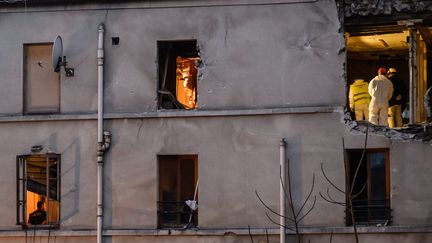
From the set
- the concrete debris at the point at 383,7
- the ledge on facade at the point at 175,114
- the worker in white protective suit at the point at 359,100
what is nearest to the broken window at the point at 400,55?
the concrete debris at the point at 383,7

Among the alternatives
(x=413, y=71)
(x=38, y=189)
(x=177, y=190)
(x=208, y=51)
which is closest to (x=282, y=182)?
(x=177, y=190)

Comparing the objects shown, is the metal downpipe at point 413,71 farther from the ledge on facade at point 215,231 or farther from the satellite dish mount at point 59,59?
the satellite dish mount at point 59,59

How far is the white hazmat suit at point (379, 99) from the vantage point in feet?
91.0

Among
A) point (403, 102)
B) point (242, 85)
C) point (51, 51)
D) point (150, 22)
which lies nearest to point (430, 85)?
point (403, 102)

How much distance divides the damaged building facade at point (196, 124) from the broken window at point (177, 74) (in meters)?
0.04

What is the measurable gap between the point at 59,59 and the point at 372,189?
8266mm

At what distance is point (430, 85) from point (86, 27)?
9.31 m

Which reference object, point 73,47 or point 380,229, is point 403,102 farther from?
point 73,47

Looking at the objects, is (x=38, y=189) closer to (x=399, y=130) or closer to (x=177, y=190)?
(x=177, y=190)

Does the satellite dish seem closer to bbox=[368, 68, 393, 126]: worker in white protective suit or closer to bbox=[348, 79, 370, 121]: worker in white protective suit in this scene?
bbox=[348, 79, 370, 121]: worker in white protective suit

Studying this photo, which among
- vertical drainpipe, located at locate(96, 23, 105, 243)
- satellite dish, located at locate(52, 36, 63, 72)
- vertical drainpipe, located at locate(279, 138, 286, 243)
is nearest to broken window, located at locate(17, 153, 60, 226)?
vertical drainpipe, located at locate(96, 23, 105, 243)

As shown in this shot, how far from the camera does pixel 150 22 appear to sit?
2806 cm

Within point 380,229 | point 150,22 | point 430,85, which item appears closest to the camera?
point 380,229

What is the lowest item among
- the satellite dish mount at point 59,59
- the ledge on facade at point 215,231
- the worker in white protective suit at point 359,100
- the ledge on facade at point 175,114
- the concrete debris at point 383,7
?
the ledge on facade at point 215,231
